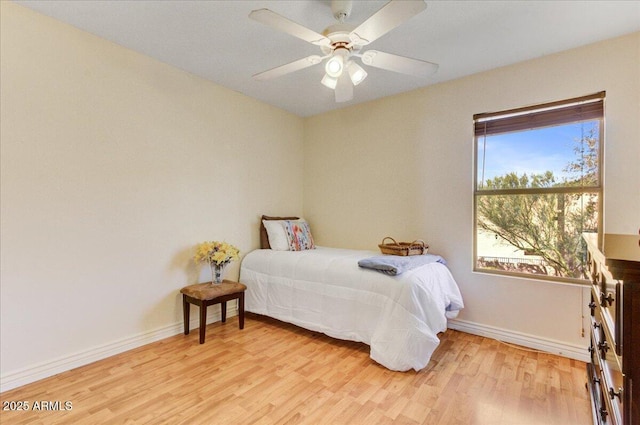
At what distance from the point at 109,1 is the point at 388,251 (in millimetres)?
2814

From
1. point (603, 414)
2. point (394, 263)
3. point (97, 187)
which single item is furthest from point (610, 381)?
point (97, 187)

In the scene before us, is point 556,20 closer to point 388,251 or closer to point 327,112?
point 388,251

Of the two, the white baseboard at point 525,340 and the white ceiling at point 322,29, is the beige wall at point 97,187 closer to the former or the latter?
the white ceiling at point 322,29

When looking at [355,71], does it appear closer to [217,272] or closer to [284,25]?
[284,25]

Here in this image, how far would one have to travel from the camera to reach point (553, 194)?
2.51 metres

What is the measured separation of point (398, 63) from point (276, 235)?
2.13m

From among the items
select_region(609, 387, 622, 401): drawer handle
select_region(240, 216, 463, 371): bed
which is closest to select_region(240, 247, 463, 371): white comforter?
select_region(240, 216, 463, 371): bed

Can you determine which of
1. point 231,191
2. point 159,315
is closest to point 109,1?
point 231,191

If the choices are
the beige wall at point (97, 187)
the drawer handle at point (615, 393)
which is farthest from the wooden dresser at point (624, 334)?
the beige wall at point (97, 187)

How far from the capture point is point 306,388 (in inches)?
75.4

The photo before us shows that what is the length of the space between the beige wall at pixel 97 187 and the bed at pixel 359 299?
603mm

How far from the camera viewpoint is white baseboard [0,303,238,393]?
1.90 m

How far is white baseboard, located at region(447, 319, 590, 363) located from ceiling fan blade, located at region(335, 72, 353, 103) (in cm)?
232

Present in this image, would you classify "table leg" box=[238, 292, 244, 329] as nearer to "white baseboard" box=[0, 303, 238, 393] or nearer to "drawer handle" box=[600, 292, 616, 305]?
"white baseboard" box=[0, 303, 238, 393]
